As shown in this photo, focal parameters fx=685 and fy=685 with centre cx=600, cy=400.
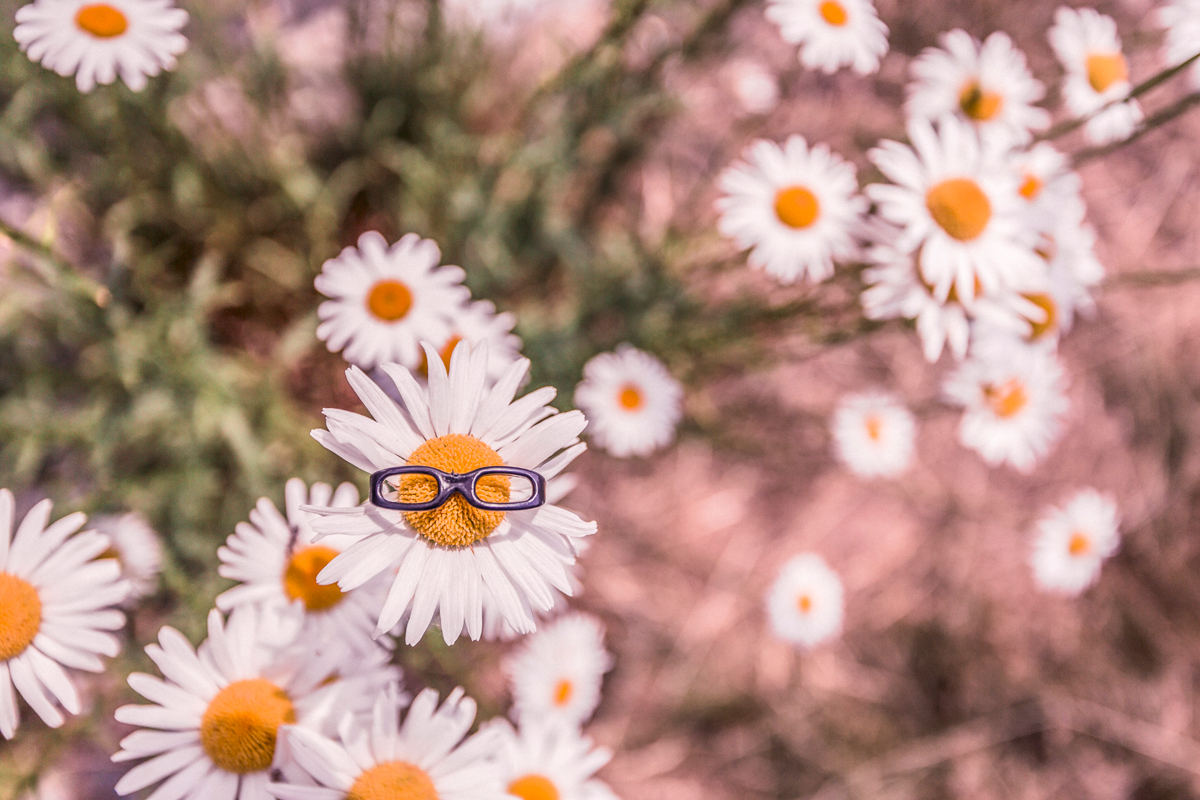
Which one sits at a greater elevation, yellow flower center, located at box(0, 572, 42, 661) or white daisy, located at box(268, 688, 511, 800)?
yellow flower center, located at box(0, 572, 42, 661)

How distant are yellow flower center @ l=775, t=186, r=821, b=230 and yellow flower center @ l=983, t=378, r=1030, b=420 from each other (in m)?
1.15

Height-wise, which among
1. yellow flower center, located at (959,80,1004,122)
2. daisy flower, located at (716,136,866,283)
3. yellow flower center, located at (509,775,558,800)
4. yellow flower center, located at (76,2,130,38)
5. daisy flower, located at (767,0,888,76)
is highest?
daisy flower, located at (767,0,888,76)

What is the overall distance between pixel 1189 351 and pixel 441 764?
4.35 meters

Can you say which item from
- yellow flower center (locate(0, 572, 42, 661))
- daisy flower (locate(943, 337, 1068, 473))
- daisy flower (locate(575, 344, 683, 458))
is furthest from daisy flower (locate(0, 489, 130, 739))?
daisy flower (locate(943, 337, 1068, 473))

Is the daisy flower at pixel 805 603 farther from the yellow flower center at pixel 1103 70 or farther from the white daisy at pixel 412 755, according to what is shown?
the yellow flower center at pixel 1103 70

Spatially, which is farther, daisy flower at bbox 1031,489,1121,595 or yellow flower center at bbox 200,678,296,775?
daisy flower at bbox 1031,489,1121,595

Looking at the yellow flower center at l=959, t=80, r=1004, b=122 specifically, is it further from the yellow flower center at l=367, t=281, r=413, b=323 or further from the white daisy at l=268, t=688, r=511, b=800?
the white daisy at l=268, t=688, r=511, b=800

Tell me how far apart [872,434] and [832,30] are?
1635mm

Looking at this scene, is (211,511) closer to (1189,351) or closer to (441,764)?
(441,764)

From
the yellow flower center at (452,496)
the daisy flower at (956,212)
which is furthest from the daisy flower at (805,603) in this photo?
the yellow flower center at (452,496)

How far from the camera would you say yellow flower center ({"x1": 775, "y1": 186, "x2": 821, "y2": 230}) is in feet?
6.58

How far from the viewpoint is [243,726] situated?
1.25 m

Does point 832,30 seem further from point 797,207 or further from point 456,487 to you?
point 456,487

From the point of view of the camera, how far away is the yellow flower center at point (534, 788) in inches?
64.1
